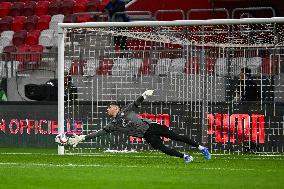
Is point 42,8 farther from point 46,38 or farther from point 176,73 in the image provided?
point 176,73

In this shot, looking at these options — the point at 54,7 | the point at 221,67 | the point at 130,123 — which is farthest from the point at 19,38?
the point at 130,123

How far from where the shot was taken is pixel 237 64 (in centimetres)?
2553

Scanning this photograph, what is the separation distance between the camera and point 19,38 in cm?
3416

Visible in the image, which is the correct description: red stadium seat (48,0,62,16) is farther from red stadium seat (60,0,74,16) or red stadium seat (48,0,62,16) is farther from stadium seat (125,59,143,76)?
stadium seat (125,59,143,76)

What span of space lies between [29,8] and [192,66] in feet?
41.0

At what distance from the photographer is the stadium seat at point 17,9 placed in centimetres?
3681

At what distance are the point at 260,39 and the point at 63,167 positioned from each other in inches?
323

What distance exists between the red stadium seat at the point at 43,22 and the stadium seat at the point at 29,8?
1.85 meters

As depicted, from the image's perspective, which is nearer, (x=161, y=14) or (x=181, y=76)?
(x=181, y=76)

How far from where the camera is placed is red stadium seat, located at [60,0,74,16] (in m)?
A: 34.8

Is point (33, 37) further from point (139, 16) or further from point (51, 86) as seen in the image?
point (51, 86)

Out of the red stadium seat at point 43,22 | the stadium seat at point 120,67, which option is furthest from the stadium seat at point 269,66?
the red stadium seat at point 43,22

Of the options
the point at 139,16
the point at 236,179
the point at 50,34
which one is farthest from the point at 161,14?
the point at 236,179

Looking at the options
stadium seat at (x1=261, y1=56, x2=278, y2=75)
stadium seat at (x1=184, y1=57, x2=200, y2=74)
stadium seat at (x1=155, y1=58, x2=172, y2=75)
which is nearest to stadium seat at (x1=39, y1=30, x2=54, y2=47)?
stadium seat at (x1=155, y1=58, x2=172, y2=75)
